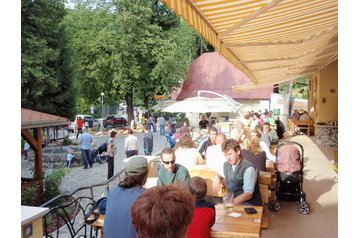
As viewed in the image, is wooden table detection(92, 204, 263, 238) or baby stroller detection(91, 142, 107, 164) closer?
wooden table detection(92, 204, 263, 238)

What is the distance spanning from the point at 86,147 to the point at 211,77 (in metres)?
20.8

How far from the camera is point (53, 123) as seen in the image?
37.2 feet

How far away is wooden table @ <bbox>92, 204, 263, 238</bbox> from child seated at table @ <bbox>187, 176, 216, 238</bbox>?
243 millimetres

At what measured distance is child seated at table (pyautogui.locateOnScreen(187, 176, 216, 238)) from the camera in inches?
116

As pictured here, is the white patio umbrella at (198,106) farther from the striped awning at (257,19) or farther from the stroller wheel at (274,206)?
the striped awning at (257,19)

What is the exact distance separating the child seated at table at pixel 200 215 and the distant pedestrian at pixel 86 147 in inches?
469

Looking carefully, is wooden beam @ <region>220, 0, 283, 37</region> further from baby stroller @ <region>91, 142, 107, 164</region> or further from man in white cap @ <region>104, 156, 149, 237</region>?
baby stroller @ <region>91, 142, 107, 164</region>

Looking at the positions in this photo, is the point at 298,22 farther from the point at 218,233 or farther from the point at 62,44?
the point at 62,44

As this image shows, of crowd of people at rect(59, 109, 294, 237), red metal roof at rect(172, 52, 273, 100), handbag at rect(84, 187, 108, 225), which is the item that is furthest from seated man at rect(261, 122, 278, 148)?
red metal roof at rect(172, 52, 273, 100)

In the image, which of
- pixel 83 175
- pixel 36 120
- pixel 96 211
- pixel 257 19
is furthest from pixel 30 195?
pixel 257 19

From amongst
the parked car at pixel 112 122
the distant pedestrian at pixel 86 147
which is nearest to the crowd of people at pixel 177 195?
the distant pedestrian at pixel 86 147

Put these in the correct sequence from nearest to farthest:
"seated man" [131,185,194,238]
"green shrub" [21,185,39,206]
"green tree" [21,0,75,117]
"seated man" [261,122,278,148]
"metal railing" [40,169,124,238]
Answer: "seated man" [131,185,194,238], "metal railing" [40,169,124,238], "seated man" [261,122,278,148], "green shrub" [21,185,39,206], "green tree" [21,0,75,117]
